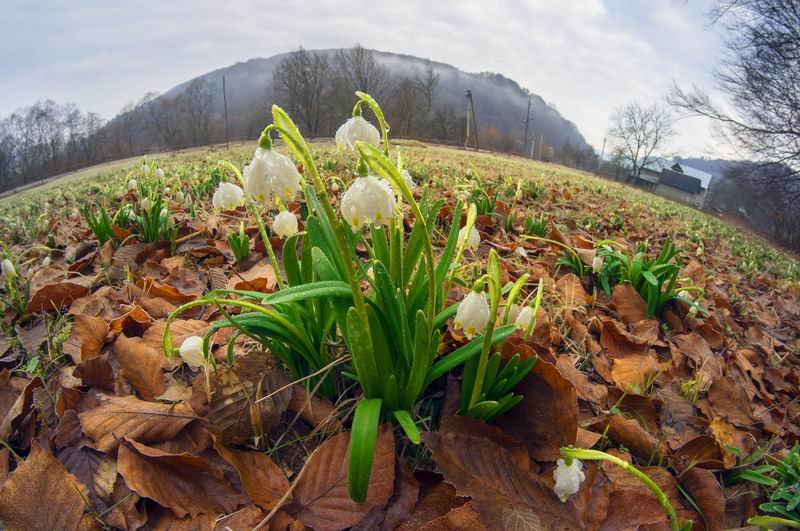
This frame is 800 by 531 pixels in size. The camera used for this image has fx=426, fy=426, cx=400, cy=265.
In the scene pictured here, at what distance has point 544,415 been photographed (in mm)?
1099

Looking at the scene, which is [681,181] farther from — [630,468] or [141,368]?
[141,368]

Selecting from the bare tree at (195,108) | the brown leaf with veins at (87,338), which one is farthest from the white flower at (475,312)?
the bare tree at (195,108)

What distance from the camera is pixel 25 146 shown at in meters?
49.5

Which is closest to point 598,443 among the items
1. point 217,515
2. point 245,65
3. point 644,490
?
point 644,490

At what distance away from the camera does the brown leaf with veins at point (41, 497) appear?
90 centimetres

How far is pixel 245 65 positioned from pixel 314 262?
16573 centimetres

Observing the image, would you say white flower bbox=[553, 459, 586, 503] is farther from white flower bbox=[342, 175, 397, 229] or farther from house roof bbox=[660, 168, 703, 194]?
house roof bbox=[660, 168, 703, 194]

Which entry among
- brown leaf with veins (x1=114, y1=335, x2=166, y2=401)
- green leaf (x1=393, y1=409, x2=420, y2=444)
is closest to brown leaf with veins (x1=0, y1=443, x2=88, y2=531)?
brown leaf with veins (x1=114, y1=335, x2=166, y2=401)

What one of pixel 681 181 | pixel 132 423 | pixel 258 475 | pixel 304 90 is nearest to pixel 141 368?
pixel 132 423

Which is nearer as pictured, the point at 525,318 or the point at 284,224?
the point at 525,318

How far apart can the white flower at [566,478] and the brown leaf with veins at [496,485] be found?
5 centimetres

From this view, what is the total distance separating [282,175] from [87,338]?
1.01m

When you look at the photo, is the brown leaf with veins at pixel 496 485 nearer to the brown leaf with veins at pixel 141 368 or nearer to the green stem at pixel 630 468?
the green stem at pixel 630 468

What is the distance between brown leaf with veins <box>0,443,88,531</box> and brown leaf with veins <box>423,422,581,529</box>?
793 mm
